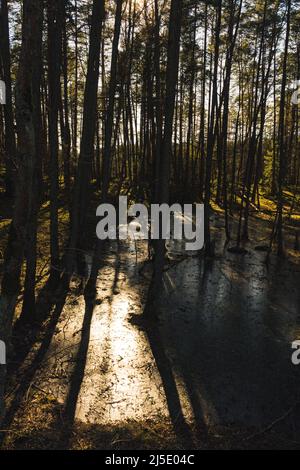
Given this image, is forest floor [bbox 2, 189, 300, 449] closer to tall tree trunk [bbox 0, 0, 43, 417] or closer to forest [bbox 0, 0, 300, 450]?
forest [bbox 0, 0, 300, 450]

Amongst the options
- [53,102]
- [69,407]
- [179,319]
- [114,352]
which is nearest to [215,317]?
[179,319]

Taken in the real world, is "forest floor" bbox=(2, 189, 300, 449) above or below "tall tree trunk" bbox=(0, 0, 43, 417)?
below

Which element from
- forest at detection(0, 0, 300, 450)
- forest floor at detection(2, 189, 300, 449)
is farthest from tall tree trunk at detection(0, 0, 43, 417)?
forest floor at detection(2, 189, 300, 449)

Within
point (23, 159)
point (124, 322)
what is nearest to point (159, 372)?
point (124, 322)

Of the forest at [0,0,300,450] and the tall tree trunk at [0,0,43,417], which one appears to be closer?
the tall tree trunk at [0,0,43,417]

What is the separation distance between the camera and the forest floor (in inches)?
193

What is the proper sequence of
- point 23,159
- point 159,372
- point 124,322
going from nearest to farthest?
point 23,159
point 159,372
point 124,322

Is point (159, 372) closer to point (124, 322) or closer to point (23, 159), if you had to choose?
point (124, 322)

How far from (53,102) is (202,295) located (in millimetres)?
5463

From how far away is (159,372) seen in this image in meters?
6.21

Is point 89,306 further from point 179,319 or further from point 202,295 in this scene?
point 202,295

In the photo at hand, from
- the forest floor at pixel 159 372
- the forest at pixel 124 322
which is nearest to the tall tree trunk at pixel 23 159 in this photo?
the forest at pixel 124 322

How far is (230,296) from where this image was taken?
390 inches

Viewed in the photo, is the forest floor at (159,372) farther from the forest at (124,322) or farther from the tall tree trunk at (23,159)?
the tall tree trunk at (23,159)
